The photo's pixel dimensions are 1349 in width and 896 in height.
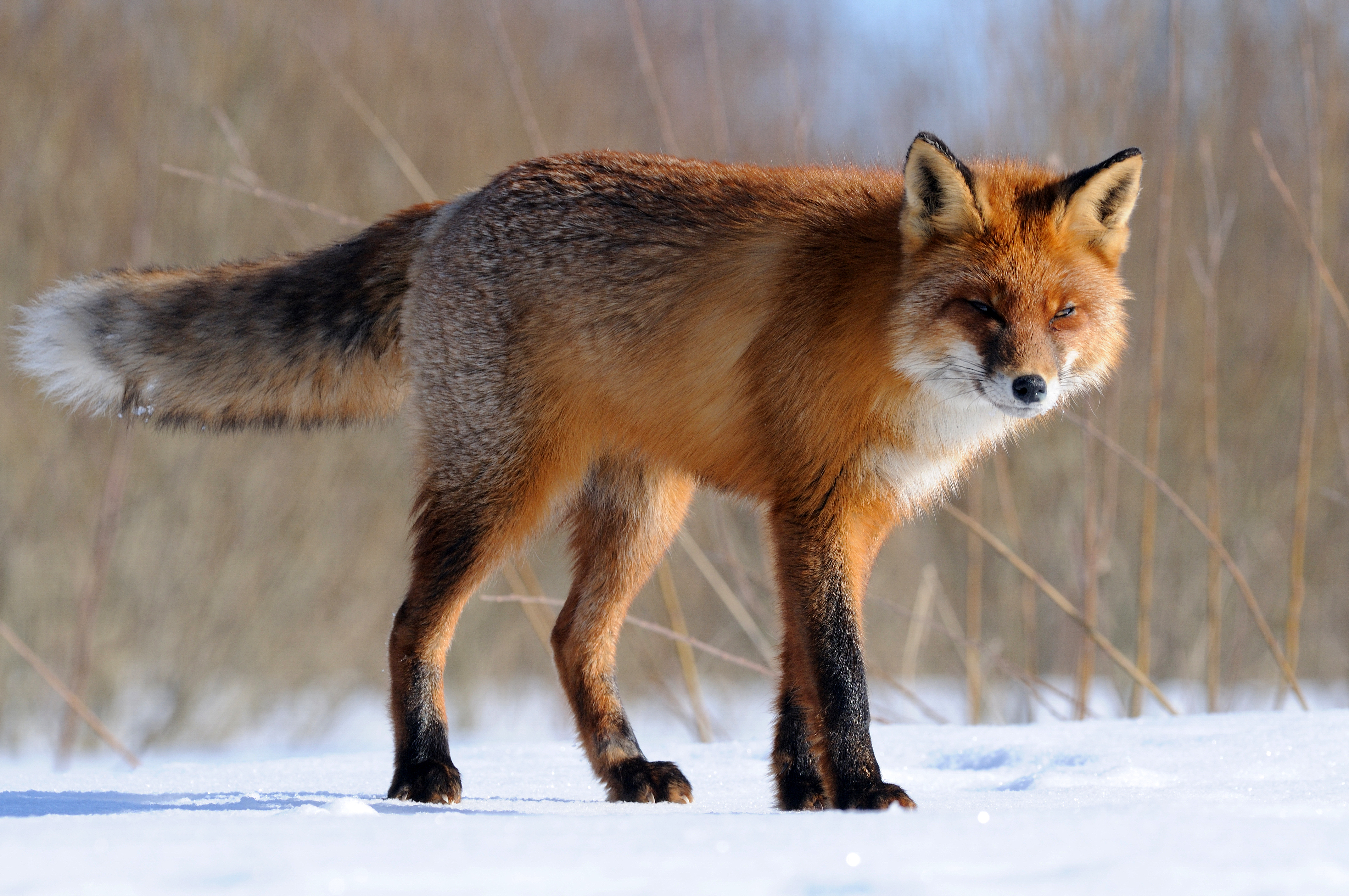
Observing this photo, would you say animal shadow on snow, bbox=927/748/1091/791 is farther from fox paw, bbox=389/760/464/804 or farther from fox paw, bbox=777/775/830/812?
fox paw, bbox=389/760/464/804

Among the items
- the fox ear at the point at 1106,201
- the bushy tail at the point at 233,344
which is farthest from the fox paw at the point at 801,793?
the bushy tail at the point at 233,344

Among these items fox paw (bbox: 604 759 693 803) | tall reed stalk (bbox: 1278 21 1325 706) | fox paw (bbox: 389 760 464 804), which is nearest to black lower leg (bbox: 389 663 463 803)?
fox paw (bbox: 389 760 464 804)

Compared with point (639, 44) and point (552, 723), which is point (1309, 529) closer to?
point (552, 723)

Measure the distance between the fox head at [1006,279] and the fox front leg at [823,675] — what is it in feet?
1.57

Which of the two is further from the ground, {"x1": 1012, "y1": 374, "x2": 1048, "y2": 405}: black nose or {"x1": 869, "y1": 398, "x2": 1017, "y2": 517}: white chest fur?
{"x1": 1012, "y1": 374, "x2": 1048, "y2": 405}: black nose

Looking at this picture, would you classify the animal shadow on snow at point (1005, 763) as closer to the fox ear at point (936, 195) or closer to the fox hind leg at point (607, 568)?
the fox hind leg at point (607, 568)

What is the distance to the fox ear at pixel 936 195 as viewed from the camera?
9.52ft

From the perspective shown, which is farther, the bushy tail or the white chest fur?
the bushy tail

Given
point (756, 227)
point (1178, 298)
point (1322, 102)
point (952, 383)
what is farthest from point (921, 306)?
point (1178, 298)

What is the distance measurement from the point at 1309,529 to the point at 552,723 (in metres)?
6.51

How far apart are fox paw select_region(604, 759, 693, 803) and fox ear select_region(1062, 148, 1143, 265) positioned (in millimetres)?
1836

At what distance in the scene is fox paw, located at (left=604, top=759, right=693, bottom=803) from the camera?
3350 millimetres

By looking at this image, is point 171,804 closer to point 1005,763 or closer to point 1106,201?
point 1005,763

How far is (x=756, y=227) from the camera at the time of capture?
3361mm
